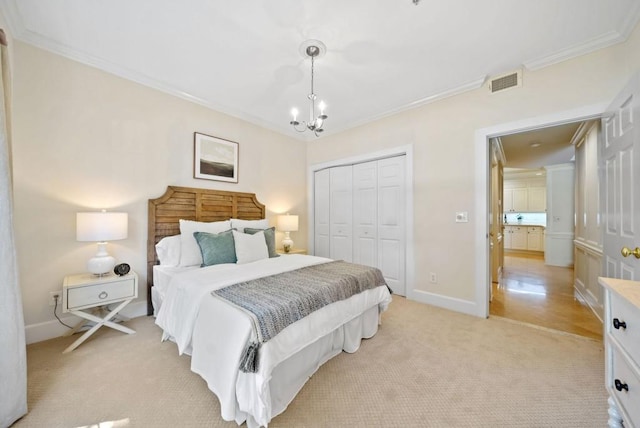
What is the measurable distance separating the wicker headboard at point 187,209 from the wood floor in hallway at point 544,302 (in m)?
3.55

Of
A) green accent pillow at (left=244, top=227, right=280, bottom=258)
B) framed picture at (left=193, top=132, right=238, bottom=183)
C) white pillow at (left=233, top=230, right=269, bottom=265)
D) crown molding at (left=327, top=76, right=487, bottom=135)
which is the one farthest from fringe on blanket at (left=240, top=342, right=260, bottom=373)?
crown molding at (left=327, top=76, right=487, bottom=135)

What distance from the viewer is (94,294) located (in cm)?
208

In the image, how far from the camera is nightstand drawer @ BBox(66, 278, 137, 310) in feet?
6.55

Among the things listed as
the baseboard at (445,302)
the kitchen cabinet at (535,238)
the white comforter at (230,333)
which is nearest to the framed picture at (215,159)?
the white comforter at (230,333)

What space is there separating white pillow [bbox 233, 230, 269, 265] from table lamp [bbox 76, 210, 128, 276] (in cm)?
105

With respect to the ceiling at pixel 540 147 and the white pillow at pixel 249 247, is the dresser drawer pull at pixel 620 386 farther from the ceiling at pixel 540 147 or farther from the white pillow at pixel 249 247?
the ceiling at pixel 540 147

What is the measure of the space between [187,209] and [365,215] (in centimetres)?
254

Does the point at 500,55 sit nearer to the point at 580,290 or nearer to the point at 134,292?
the point at 580,290

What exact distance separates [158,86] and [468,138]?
370 cm

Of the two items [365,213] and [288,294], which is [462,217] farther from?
[288,294]

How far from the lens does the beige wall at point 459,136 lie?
222cm

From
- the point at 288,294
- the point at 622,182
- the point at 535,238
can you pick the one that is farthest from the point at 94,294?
the point at 535,238

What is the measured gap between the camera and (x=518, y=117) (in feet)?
8.39

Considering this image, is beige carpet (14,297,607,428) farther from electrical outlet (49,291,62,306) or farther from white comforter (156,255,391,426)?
electrical outlet (49,291,62,306)
